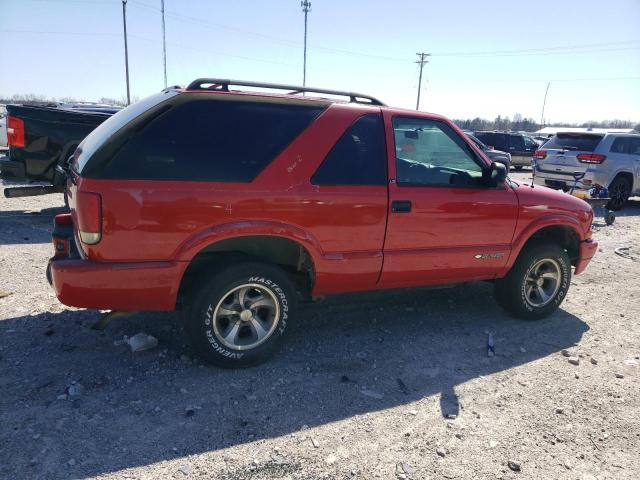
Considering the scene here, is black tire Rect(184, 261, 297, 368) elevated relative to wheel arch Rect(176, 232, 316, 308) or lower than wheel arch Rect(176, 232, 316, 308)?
lower

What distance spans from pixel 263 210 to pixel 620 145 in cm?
1155

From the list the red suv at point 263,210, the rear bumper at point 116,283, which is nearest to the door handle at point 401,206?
the red suv at point 263,210

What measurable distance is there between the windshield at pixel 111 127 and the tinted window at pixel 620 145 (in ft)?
37.7

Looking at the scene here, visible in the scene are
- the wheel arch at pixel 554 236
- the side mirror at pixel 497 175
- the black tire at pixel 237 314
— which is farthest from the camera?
the wheel arch at pixel 554 236

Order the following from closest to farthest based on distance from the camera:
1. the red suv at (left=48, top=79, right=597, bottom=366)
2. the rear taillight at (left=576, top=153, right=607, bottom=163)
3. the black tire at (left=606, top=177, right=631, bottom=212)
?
1. the red suv at (left=48, top=79, right=597, bottom=366)
2. the rear taillight at (left=576, top=153, right=607, bottom=163)
3. the black tire at (left=606, top=177, right=631, bottom=212)

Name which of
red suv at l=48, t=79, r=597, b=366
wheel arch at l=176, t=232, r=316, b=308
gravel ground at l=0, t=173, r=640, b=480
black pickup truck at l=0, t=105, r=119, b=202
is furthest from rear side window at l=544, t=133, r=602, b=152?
black pickup truck at l=0, t=105, r=119, b=202

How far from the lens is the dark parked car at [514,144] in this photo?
901 inches

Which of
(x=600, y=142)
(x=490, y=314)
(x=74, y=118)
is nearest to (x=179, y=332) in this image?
(x=490, y=314)

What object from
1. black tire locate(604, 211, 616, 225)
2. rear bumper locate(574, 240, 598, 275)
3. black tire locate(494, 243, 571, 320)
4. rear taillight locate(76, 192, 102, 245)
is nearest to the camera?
rear taillight locate(76, 192, 102, 245)

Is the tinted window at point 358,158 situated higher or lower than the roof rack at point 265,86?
lower

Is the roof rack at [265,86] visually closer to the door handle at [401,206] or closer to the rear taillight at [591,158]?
the door handle at [401,206]

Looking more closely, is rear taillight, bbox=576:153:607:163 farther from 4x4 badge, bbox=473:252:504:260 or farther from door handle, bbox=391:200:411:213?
door handle, bbox=391:200:411:213

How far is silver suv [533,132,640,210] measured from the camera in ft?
37.2

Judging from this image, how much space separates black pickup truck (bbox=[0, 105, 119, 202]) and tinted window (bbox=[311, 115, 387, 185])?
546 cm
